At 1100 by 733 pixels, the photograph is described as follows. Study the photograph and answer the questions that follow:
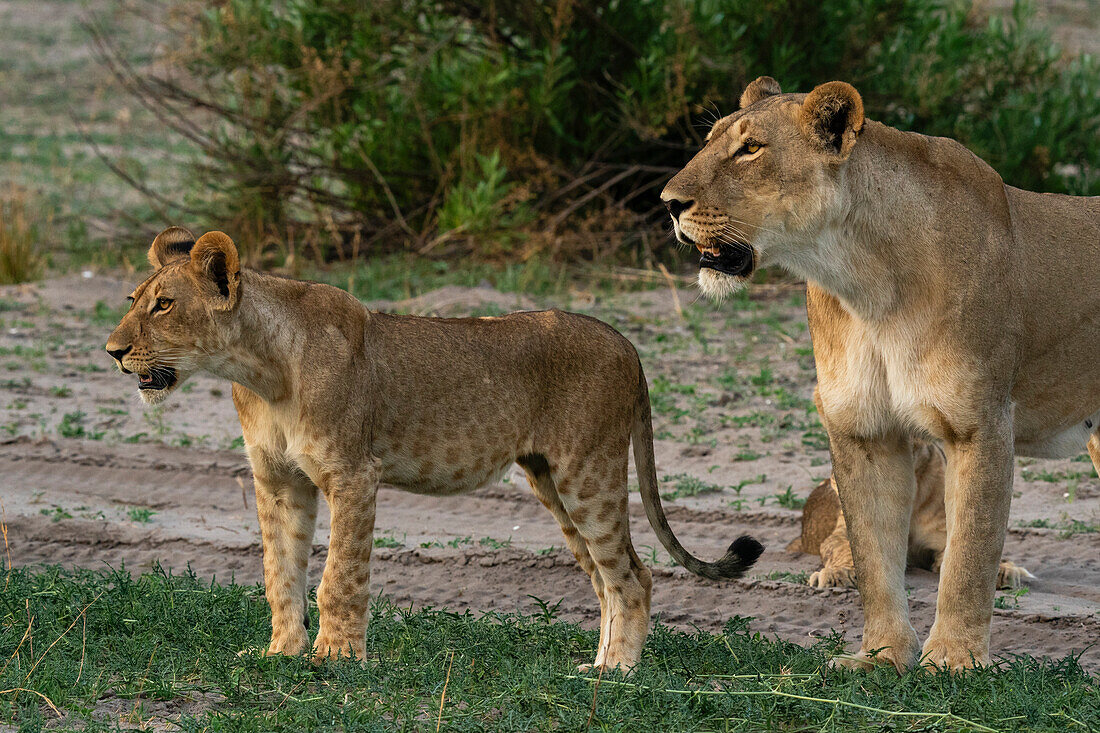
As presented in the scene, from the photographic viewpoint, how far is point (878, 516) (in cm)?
421

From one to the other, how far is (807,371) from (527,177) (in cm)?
391

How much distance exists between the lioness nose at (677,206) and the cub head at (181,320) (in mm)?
1321

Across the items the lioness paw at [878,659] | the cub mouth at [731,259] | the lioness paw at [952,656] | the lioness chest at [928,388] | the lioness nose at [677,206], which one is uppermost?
the lioness nose at [677,206]

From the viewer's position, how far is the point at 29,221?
12.1 meters

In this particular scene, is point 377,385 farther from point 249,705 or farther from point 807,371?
point 807,371

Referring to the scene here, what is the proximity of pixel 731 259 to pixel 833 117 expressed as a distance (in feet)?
1.69

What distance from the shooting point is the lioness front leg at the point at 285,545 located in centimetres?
412

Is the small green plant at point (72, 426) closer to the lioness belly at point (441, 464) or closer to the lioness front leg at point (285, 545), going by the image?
the lioness front leg at point (285, 545)

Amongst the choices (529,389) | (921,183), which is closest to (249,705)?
(529,389)

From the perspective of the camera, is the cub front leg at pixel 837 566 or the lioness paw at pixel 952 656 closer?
the lioness paw at pixel 952 656

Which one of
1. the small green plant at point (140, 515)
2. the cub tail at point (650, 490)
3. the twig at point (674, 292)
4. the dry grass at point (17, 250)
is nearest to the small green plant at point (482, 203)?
the twig at point (674, 292)

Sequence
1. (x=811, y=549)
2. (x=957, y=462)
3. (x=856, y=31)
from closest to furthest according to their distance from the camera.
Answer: (x=957, y=462), (x=811, y=549), (x=856, y=31)

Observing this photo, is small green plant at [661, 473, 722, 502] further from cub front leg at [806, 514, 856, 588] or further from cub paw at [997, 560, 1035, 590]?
cub paw at [997, 560, 1035, 590]

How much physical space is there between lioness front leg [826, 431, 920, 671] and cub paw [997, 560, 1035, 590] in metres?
1.25
